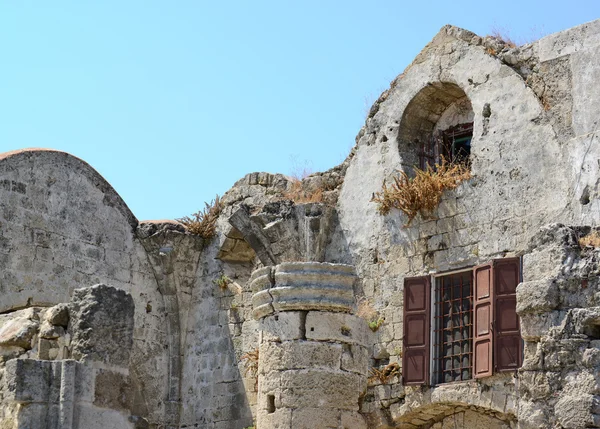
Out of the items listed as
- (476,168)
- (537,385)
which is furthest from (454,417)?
(537,385)

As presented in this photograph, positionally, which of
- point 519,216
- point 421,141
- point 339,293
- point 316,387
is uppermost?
point 421,141

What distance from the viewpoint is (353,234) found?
17.2 metres

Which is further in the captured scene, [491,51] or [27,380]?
[491,51]

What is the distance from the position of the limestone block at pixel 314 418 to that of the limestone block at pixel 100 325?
202cm

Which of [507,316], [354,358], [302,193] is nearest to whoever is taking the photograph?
[354,358]

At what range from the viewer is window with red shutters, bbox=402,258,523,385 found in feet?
49.2

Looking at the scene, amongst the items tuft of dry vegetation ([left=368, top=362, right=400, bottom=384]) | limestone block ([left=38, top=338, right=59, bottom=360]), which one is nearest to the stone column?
limestone block ([left=38, top=338, right=59, bottom=360])

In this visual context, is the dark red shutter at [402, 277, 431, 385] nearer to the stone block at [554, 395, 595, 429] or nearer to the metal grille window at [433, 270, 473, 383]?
the metal grille window at [433, 270, 473, 383]

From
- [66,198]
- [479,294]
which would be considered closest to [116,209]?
[66,198]

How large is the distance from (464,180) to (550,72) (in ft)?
5.30

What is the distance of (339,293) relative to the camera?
13.0m

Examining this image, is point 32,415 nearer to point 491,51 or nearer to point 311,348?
point 311,348

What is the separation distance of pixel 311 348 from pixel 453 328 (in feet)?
Result: 11.0

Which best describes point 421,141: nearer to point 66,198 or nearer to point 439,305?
point 439,305
